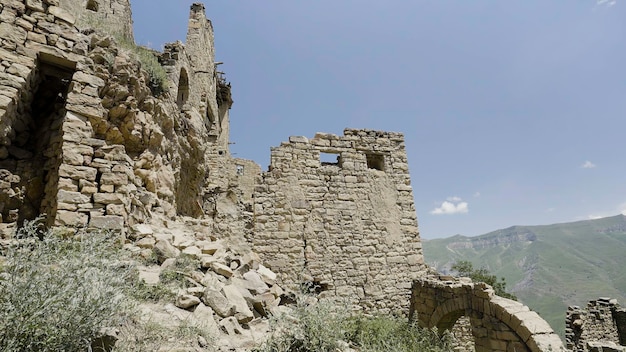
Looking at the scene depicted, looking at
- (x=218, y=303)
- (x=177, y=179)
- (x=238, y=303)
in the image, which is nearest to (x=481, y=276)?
(x=177, y=179)

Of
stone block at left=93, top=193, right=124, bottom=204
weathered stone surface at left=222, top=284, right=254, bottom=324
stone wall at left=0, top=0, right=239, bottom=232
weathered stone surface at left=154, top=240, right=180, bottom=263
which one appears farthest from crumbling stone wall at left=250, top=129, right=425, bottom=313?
stone block at left=93, top=193, right=124, bottom=204

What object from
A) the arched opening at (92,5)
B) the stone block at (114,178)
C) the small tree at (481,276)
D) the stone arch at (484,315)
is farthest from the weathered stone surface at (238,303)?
the small tree at (481,276)

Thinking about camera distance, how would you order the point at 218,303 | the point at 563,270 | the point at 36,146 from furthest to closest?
the point at 563,270, the point at 36,146, the point at 218,303

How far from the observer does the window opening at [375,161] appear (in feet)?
30.2

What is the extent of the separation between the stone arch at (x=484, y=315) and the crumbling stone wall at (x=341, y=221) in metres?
0.85

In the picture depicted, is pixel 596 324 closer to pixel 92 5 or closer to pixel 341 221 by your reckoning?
pixel 341 221

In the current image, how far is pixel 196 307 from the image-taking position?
3.52m

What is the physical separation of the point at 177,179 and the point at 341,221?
14.7ft

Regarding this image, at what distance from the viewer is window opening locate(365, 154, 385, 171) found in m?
9.20

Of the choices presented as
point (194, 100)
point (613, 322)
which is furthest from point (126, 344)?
point (613, 322)

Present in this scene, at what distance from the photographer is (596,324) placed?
511 inches

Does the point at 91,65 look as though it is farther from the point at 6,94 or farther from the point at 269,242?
the point at 269,242

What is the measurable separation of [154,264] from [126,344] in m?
1.90

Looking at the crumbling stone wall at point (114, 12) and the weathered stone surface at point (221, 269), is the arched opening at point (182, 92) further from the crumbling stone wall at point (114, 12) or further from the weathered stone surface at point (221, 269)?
the weathered stone surface at point (221, 269)
